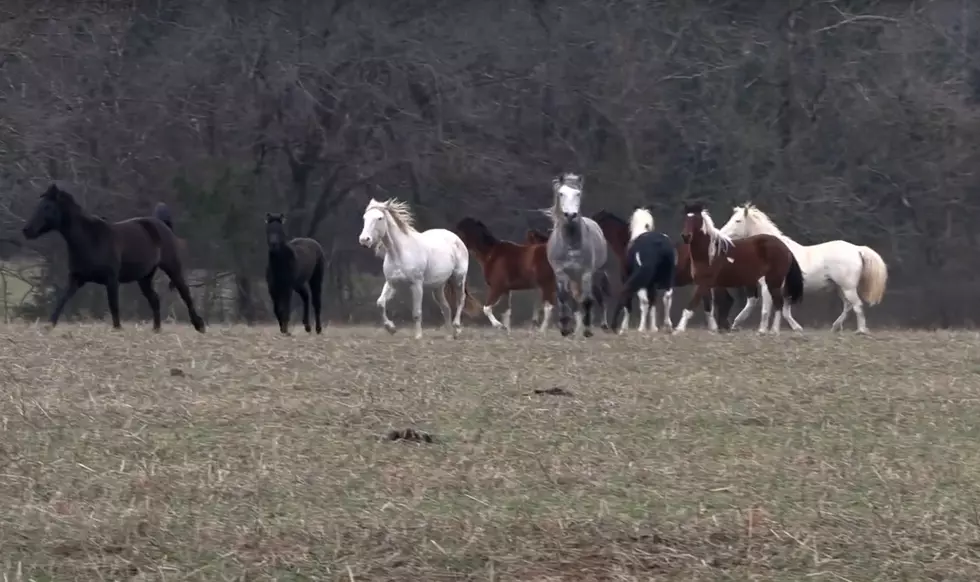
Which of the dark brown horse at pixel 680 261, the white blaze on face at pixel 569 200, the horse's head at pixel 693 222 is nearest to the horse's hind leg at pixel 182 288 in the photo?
the white blaze on face at pixel 569 200

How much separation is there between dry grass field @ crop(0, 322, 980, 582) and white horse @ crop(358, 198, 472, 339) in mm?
4168

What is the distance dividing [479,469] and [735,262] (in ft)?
36.1

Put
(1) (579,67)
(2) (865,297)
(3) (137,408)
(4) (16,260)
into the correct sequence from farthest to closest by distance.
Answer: (1) (579,67) < (4) (16,260) < (2) (865,297) < (3) (137,408)

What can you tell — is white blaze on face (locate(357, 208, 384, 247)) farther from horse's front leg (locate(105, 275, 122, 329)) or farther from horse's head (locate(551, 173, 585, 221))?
horse's front leg (locate(105, 275, 122, 329))

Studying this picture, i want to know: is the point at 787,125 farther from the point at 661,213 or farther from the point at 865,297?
the point at 865,297

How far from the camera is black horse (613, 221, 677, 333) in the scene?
57.5 ft

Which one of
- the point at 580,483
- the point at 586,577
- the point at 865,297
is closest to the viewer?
the point at 586,577

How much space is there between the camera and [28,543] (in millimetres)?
5605

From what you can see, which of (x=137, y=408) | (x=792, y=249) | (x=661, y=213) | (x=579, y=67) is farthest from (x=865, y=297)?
(x=137, y=408)

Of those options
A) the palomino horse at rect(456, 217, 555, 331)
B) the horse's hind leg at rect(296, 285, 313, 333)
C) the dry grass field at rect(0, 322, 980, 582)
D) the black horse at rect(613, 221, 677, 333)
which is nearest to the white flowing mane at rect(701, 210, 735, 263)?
the black horse at rect(613, 221, 677, 333)

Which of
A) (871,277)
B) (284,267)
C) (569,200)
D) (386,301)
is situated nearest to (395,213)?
(386,301)

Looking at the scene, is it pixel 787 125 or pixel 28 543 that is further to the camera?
pixel 787 125

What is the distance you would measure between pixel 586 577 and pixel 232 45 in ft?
76.9

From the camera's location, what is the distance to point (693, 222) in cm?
1711
